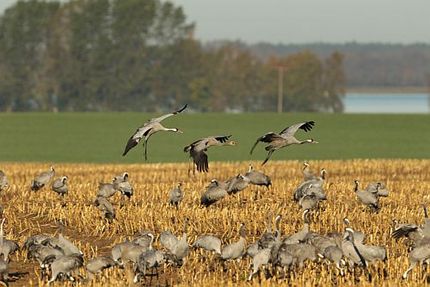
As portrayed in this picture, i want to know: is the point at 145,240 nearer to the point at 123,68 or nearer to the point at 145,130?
the point at 145,130

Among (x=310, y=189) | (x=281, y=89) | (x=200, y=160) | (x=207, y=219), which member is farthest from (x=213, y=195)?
(x=281, y=89)

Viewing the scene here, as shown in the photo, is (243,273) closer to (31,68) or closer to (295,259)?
(295,259)

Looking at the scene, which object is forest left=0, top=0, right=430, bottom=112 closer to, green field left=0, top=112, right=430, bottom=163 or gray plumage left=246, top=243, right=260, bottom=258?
green field left=0, top=112, right=430, bottom=163

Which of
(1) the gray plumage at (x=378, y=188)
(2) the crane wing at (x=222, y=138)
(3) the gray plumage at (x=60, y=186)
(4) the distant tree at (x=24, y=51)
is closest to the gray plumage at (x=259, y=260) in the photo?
(2) the crane wing at (x=222, y=138)

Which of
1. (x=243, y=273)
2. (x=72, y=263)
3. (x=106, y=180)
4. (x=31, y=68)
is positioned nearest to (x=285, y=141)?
(x=243, y=273)

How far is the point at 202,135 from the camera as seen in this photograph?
74312 millimetres

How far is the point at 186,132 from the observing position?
78188 mm

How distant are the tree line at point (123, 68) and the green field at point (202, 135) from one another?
23976 millimetres

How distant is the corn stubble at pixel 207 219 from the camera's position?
15750 millimetres

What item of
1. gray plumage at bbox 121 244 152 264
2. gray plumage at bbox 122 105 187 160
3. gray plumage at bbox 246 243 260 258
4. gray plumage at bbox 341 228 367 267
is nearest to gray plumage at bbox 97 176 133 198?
gray plumage at bbox 122 105 187 160

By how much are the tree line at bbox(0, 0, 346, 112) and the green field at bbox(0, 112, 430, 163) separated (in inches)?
944

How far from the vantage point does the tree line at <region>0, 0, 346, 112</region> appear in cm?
12669

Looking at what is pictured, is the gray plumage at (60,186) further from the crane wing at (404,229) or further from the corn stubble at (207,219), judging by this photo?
the crane wing at (404,229)

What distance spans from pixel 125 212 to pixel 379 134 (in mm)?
56702
